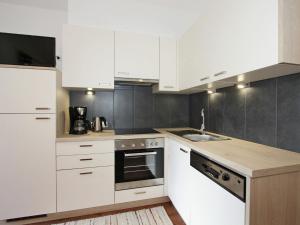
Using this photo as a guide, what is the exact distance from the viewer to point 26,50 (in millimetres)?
1788

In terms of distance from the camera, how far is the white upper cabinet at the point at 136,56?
6.75ft

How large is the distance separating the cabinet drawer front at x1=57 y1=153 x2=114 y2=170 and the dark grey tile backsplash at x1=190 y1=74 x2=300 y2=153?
135 cm

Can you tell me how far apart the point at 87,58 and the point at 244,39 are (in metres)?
1.61

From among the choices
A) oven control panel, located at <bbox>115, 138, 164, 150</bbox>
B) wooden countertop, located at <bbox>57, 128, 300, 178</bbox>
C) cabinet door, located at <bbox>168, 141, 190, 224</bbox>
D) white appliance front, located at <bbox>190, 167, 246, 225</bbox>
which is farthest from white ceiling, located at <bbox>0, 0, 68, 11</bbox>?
white appliance front, located at <bbox>190, 167, 246, 225</bbox>

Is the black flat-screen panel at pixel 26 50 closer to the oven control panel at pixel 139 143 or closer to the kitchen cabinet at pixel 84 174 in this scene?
the kitchen cabinet at pixel 84 174

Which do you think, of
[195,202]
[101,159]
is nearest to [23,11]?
[101,159]

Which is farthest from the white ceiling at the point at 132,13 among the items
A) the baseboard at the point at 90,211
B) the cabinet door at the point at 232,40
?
the baseboard at the point at 90,211

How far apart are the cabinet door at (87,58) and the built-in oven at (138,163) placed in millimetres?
769

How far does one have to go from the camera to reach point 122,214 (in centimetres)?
185

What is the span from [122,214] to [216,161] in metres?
1.32

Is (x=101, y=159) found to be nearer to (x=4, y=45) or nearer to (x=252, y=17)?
(x=4, y=45)

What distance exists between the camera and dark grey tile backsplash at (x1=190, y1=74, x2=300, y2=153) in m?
1.23

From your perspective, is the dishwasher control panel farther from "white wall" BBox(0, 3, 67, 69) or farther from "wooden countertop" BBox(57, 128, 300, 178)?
"white wall" BBox(0, 3, 67, 69)

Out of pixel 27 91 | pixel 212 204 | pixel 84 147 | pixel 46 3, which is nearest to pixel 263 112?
pixel 212 204
